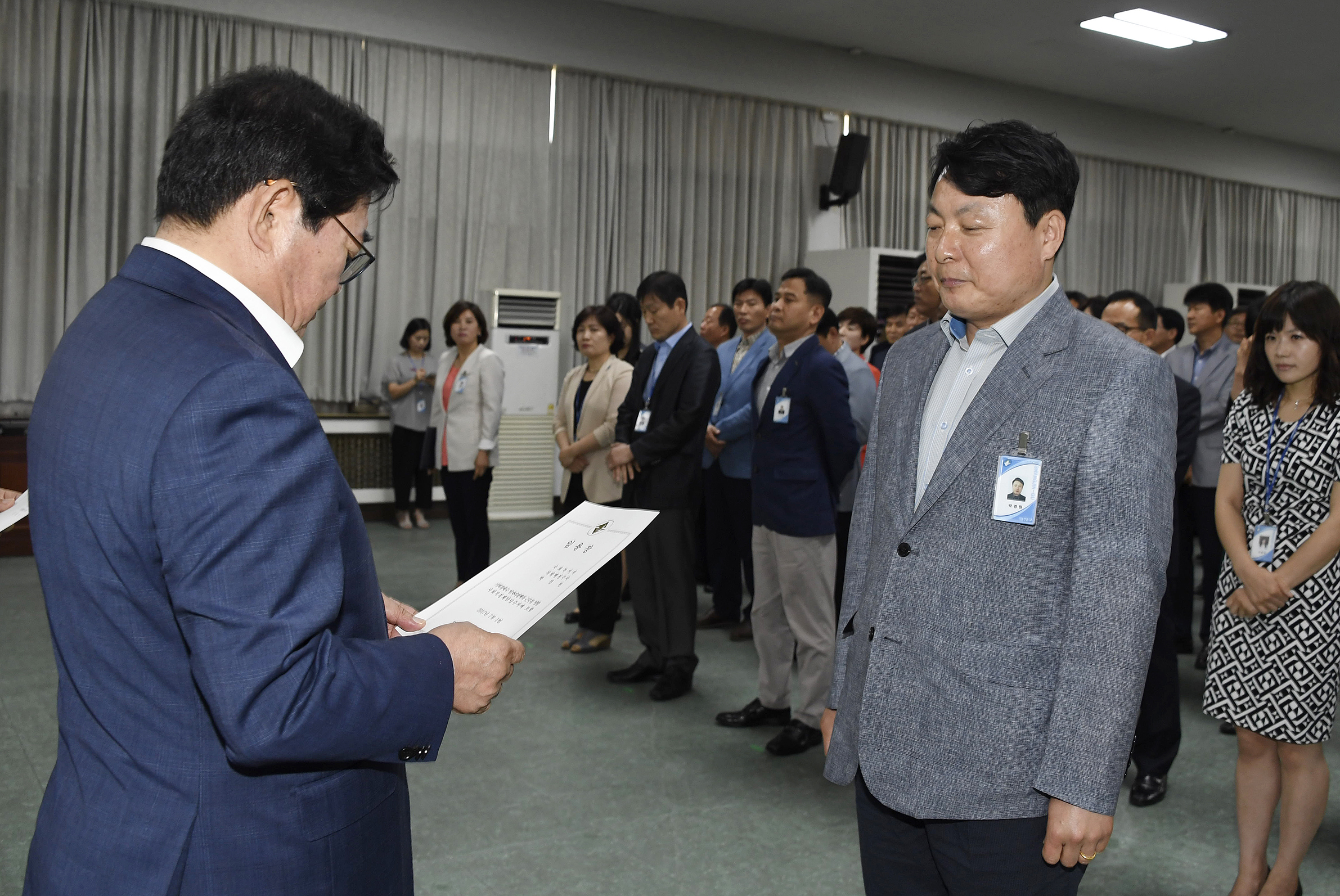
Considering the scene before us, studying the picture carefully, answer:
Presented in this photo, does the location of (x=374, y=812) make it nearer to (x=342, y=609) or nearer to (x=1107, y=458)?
(x=342, y=609)

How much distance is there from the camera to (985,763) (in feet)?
4.38

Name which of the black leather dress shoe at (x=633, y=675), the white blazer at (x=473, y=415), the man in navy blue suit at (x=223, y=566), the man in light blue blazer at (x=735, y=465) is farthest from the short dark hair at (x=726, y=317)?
the man in navy blue suit at (x=223, y=566)

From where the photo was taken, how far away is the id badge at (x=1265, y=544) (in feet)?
8.34

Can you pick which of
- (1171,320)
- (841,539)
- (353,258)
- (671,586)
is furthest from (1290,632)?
(1171,320)

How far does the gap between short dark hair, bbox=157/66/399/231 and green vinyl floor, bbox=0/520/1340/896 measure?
1987mm

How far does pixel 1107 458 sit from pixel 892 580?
34 centimetres

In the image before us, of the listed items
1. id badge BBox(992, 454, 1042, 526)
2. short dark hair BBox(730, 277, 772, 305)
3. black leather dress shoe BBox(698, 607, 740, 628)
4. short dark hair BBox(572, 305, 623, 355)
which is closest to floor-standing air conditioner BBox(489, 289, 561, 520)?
short dark hair BBox(572, 305, 623, 355)

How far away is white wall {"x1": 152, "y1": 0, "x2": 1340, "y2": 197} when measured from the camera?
7703 millimetres

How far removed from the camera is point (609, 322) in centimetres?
482

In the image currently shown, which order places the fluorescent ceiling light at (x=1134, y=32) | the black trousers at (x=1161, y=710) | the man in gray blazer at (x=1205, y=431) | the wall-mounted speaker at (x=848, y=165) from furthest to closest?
the wall-mounted speaker at (x=848, y=165), the fluorescent ceiling light at (x=1134, y=32), the man in gray blazer at (x=1205, y=431), the black trousers at (x=1161, y=710)

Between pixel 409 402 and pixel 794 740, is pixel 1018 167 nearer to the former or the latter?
pixel 794 740

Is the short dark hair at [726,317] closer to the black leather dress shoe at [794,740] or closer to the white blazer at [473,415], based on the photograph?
the white blazer at [473,415]

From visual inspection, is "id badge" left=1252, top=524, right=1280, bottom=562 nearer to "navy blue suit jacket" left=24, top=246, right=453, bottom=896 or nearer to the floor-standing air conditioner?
"navy blue suit jacket" left=24, top=246, right=453, bottom=896

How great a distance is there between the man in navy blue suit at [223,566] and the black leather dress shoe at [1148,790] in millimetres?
2732
